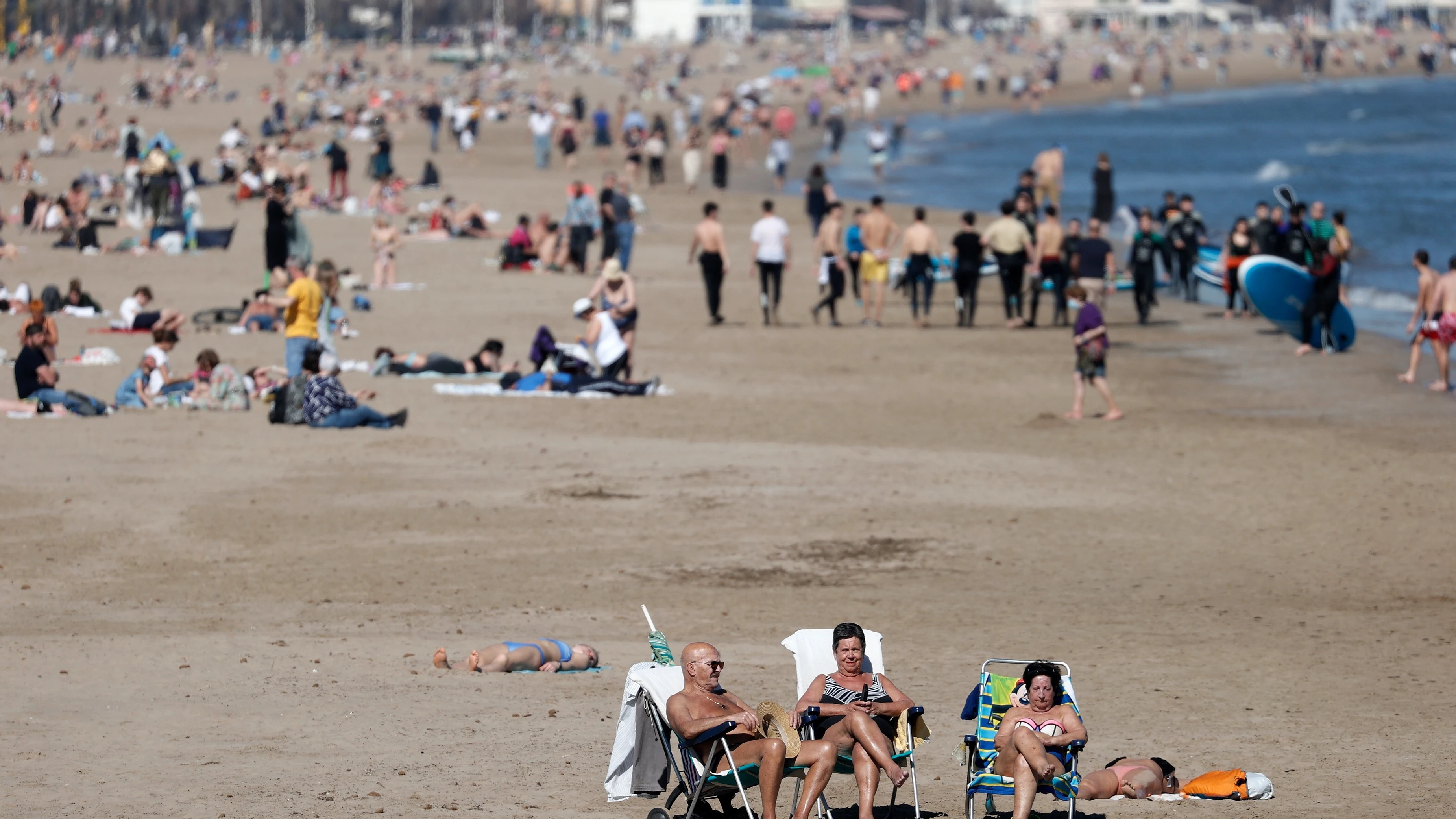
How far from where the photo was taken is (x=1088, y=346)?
15461 mm

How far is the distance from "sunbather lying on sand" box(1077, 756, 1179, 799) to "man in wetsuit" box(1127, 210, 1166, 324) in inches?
621

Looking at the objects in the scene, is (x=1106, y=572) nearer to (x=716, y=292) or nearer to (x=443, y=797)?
(x=443, y=797)

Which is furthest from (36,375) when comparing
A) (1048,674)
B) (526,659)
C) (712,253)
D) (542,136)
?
(542,136)

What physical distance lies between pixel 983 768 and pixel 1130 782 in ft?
2.16

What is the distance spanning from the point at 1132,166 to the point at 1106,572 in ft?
145

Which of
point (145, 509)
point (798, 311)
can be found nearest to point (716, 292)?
point (798, 311)

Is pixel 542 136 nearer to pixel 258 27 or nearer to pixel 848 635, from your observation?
pixel 848 635

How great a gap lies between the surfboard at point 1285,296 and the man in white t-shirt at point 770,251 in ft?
18.4

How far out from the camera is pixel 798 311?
23.3 meters

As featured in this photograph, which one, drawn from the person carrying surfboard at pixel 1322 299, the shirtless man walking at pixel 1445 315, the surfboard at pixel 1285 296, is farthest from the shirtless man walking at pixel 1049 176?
the shirtless man walking at pixel 1445 315

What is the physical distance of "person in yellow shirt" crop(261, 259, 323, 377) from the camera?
52.7ft

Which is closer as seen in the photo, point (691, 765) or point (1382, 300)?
point (691, 765)

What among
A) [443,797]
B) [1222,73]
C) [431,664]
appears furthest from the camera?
[1222,73]

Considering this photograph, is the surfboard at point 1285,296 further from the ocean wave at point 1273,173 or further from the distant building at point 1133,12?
the distant building at point 1133,12
